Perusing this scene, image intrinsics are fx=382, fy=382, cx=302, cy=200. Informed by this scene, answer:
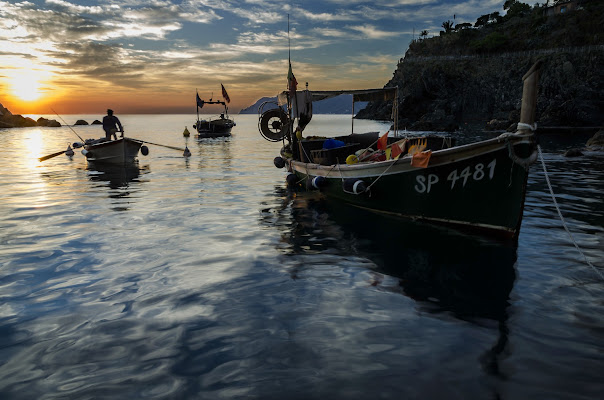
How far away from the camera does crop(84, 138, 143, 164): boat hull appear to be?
70.4 feet

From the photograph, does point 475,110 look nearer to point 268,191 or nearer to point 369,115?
point 369,115

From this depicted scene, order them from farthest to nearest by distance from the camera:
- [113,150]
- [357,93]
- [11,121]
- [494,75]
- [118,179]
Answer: [11,121]
[494,75]
[113,150]
[118,179]
[357,93]

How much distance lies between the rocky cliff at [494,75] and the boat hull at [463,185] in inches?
2139

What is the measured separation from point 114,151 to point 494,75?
268 ft

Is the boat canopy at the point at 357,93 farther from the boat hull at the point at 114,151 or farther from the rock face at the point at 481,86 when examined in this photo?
the rock face at the point at 481,86

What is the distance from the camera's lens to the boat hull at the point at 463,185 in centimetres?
771

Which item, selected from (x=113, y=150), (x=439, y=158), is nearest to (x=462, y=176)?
(x=439, y=158)

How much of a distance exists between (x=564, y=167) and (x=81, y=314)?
884 inches

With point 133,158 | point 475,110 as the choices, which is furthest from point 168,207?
point 475,110

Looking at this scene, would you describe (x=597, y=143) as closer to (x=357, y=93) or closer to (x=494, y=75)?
(x=357, y=93)

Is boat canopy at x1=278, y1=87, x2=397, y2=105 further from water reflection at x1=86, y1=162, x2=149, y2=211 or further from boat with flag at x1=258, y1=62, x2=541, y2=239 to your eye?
water reflection at x1=86, y1=162, x2=149, y2=211

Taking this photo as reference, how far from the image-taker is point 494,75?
8088 centimetres

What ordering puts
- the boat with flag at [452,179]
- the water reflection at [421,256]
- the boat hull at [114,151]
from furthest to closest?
the boat hull at [114,151] → the boat with flag at [452,179] → the water reflection at [421,256]

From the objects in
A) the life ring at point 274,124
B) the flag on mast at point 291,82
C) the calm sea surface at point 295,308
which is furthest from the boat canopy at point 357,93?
the calm sea surface at point 295,308
